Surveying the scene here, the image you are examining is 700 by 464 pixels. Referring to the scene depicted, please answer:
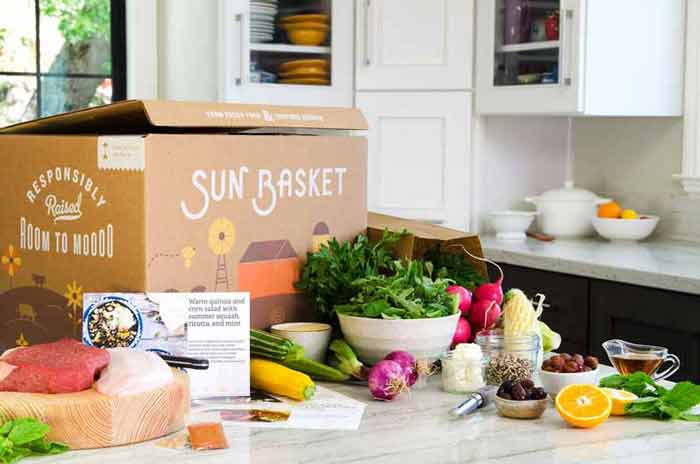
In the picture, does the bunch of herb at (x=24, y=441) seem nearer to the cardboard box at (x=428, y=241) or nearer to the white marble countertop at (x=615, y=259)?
the cardboard box at (x=428, y=241)

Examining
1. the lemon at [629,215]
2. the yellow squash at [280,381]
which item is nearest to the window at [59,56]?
the lemon at [629,215]

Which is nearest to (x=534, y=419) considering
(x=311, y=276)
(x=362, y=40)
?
(x=311, y=276)

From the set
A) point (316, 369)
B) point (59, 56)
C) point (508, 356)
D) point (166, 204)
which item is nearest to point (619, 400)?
point (508, 356)

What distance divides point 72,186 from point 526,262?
2130 millimetres

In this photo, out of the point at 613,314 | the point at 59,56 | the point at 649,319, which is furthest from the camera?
the point at 59,56

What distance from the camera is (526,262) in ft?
11.8

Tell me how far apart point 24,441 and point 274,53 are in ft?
9.54

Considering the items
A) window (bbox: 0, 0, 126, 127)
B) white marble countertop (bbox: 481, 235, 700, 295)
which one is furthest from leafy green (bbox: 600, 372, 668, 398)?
window (bbox: 0, 0, 126, 127)

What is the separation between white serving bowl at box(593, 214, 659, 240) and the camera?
3867 mm

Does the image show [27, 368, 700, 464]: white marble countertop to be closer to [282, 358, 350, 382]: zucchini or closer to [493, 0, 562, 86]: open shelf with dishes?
[282, 358, 350, 382]: zucchini

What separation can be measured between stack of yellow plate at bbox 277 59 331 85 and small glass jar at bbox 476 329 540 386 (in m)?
2.46

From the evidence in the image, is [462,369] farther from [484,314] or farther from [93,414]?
[93,414]

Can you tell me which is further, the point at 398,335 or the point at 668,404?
the point at 398,335

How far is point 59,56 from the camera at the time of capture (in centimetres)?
424
